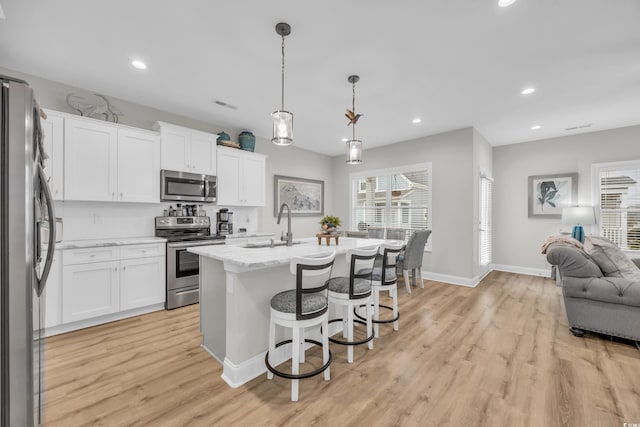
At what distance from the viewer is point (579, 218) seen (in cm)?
466

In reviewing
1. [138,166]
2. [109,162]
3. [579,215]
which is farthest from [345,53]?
[579,215]

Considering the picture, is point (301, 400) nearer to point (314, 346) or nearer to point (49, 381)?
point (314, 346)

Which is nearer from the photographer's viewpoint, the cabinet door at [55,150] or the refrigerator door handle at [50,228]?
the refrigerator door handle at [50,228]

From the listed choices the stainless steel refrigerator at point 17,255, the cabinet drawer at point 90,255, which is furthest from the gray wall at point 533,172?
the stainless steel refrigerator at point 17,255

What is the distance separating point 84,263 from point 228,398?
2309 millimetres

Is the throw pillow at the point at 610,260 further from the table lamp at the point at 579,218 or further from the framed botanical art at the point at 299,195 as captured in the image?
the framed botanical art at the point at 299,195

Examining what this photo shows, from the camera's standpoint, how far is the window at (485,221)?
5133 mm

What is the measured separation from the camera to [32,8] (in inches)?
78.8

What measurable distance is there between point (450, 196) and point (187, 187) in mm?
4426

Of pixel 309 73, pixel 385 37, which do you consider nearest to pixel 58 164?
pixel 309 73

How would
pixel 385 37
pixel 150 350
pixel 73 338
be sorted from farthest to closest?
pixel 73 338 → pixel 150 350 → pixel 385 37

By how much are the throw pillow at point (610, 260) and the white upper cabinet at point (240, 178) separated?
448 cm

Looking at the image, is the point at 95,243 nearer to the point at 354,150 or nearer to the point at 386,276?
the point at 354,150

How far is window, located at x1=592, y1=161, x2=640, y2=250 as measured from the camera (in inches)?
179
